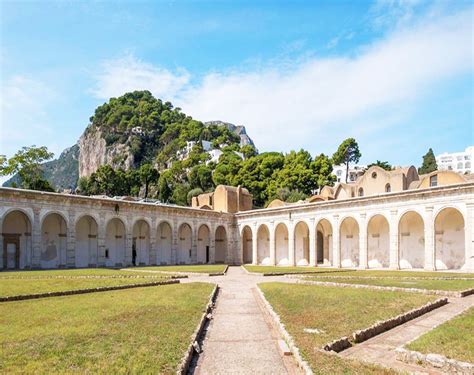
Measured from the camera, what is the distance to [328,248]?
45.2 meters

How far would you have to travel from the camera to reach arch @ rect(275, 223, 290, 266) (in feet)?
159

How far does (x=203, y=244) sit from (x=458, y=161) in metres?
115

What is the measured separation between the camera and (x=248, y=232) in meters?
52.5

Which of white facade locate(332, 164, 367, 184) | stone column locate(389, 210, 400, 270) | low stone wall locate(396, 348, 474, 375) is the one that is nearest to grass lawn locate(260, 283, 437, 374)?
low stone wall locate(396, 348, 474, 375)

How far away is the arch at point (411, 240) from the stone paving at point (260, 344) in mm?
22596

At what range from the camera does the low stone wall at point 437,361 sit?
6.91 m

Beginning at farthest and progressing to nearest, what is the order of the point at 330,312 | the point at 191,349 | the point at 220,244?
1. the point at 220,244
2. the point at 330,312
3. the point at 191,349

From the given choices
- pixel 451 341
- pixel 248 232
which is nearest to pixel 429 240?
pixel 248 232

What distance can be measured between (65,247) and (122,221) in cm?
579

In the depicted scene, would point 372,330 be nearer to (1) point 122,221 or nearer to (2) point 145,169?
(1) point 122,221

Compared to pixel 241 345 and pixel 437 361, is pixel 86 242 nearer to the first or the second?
pixel 241 345

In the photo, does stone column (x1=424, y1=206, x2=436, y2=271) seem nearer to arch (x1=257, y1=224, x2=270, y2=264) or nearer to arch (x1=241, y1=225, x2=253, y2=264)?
arch (x1=257, y1=224, x2=270, y2=264)

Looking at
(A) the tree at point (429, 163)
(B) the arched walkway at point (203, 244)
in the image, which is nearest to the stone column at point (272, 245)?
(B) the arched walkway at point (203, 244)

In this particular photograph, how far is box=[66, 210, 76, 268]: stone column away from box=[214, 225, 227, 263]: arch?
2019 centimetres
